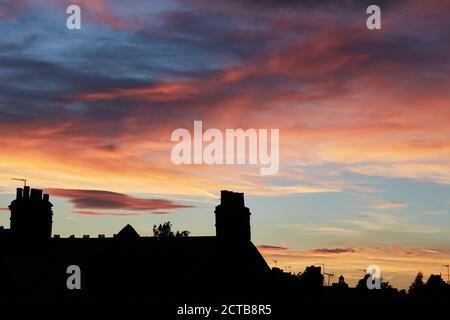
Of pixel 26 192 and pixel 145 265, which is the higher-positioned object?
pixel 26 192

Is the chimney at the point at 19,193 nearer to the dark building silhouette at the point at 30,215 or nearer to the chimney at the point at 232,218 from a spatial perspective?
the dark building silhouette at the point at 30,215

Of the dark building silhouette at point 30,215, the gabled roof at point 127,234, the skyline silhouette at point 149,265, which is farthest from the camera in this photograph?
the dark building silhouette at point 30,215

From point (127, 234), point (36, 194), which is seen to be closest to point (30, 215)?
point (36, 194)

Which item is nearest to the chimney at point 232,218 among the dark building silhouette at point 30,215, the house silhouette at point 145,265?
the house silhouette at point 145,265

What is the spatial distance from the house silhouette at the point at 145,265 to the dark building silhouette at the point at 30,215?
61cm

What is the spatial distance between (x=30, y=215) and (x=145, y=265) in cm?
1029

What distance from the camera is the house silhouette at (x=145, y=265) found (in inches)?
2055

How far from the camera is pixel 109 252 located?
55.1 metres

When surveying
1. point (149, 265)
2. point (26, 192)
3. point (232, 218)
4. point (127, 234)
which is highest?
point (26, 192)

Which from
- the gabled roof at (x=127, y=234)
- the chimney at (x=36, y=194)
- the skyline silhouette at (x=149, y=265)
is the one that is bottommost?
the skyline silhouette at (x=149, y=265)

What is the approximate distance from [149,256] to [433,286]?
98.6 ft

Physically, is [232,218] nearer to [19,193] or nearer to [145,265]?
[145,265]

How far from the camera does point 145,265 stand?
178ft
